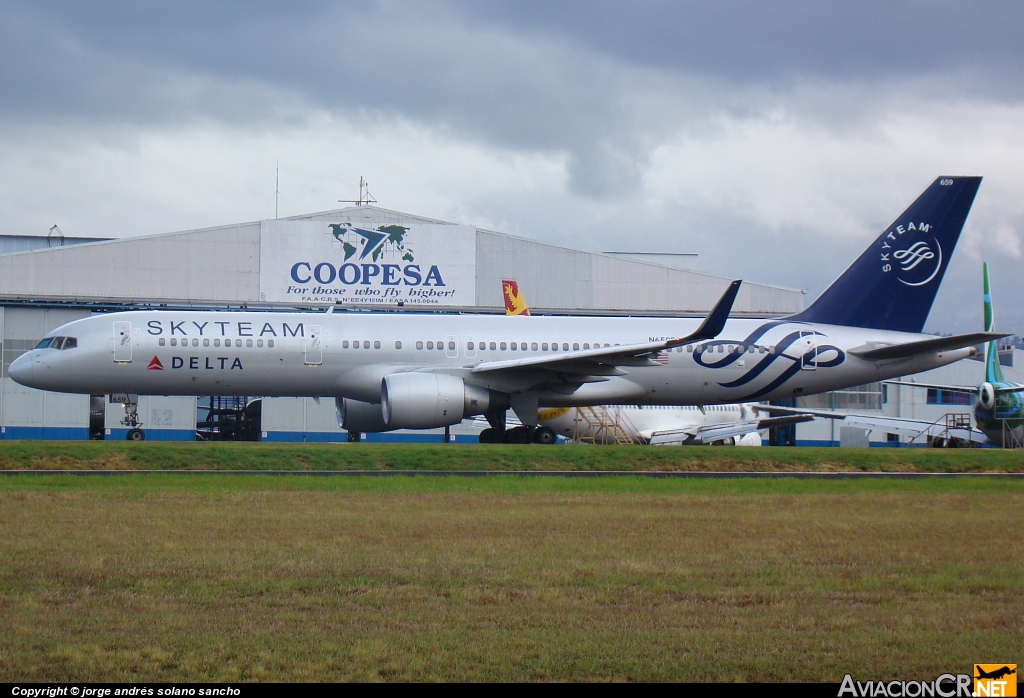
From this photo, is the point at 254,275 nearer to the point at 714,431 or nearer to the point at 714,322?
the point at 714,431

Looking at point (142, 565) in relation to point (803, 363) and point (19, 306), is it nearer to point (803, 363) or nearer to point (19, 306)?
point (803, 363)

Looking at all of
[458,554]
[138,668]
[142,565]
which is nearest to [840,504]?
[458,554]

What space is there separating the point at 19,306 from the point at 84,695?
37.8 meters

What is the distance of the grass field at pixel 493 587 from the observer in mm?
6312

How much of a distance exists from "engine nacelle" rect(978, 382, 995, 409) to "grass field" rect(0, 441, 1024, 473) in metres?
15.7

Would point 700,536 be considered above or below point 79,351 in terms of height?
below

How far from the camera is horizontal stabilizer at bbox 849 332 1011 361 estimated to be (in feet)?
81.9

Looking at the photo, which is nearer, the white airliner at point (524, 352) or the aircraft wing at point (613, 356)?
the aircraft wing at point (613, 356)

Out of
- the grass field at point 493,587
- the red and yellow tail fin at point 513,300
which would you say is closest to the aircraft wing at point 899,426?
the red and yellow tail fin at point 513,300

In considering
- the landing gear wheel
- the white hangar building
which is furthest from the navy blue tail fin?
the white hangar building

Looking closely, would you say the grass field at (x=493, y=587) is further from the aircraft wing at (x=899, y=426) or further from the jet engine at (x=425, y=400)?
the aircraft wing at (x=899, y=426)

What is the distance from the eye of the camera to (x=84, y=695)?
222 inches

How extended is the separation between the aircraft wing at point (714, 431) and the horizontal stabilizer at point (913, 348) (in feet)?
53.8

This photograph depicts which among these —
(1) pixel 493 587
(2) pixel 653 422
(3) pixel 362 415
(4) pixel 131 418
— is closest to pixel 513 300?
(2) pixel 653 422
